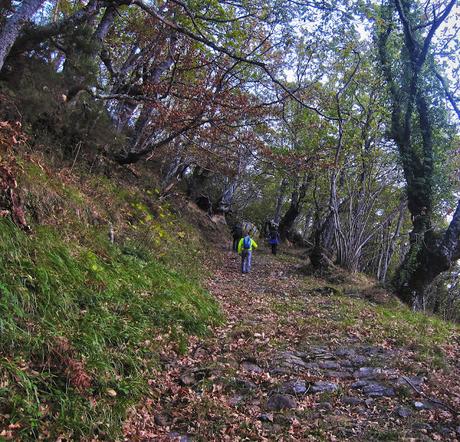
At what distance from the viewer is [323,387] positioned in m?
4.84

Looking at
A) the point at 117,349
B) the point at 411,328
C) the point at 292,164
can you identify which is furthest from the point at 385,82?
the point at 117,349

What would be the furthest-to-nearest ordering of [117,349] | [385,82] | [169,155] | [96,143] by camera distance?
[169,155] < [385,82] < [96,143] < [117,349]

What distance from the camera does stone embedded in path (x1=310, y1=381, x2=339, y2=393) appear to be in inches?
187

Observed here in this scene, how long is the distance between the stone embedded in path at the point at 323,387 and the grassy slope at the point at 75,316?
5.84 ft

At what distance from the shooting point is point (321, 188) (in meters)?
23.5

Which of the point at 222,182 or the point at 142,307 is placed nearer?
the point at 142,307

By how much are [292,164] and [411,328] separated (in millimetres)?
7085

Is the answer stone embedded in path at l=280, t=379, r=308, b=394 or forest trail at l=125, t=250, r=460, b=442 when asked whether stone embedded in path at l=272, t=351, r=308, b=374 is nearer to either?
forest trail at l=125, t=250, r=460, b=442

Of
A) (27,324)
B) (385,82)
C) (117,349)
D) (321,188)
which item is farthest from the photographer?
(321,188)

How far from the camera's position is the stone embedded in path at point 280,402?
432cm

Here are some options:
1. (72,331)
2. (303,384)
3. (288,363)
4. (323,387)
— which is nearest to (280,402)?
(303,384)

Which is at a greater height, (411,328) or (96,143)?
(96,143)

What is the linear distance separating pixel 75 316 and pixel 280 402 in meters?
2.41

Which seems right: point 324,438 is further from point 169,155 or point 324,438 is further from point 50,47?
point 169,155
